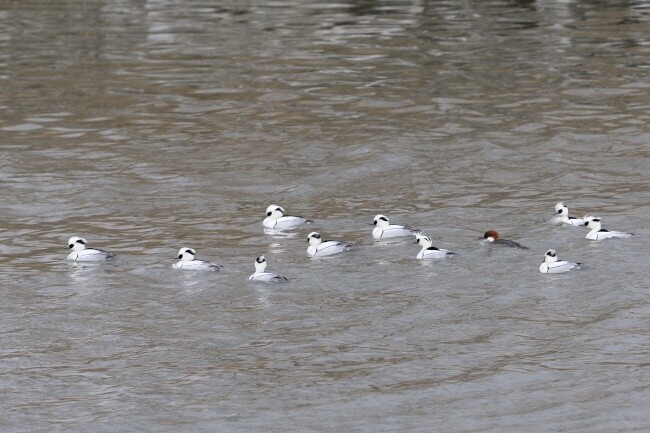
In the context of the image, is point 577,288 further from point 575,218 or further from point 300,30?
point 300,30

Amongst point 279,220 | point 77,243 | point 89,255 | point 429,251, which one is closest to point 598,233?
point 429,251

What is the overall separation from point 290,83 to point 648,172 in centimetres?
1083

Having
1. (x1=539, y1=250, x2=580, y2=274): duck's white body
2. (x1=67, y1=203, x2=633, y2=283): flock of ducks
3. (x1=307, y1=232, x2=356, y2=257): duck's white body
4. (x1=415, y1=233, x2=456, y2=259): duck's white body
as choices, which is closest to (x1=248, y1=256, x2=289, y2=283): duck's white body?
(x1=67, y1=203, x2=633, y2=283): flock of ducks

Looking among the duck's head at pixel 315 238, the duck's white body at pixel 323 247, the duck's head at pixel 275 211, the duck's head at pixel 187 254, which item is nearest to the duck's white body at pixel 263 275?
the duck's head at pixel 187 254

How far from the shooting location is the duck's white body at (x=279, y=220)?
2178cm

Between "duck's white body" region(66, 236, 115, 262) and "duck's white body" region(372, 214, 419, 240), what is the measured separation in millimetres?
3762

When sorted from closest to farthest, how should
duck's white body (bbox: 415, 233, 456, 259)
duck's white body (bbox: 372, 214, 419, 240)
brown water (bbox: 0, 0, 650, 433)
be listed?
brown water (bbox: 0, 0, 650, 433), duck's white body (bbox: 415, 233, 456, 259), duck's white body (bbox: 372, 214, 419, 240)

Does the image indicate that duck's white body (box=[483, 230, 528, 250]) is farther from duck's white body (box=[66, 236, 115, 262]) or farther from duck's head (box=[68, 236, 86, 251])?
duck's head (box=[68, 236, 86, 251])

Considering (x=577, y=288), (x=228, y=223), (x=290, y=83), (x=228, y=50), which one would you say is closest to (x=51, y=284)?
(x=228, y=223)

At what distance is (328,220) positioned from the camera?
73.8 ft

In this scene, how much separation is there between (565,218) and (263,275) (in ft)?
16.1

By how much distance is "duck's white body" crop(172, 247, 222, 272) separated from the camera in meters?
19.4

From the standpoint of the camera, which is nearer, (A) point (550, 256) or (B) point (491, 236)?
(A) point (550, 256)

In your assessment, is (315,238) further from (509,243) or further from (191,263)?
(509,243)
